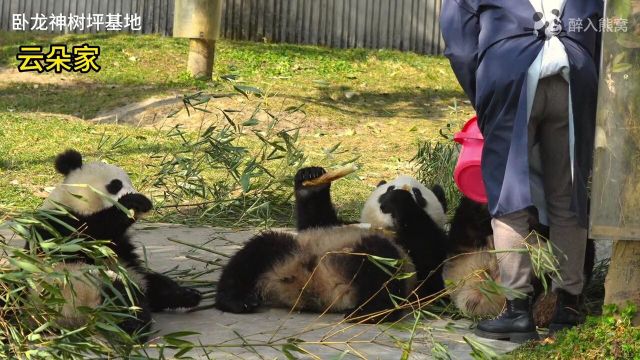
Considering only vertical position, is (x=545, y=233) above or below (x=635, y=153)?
below

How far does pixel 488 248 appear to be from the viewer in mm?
5219

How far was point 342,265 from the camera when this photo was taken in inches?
195

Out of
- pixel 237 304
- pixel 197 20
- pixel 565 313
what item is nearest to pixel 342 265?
pixel 237 304

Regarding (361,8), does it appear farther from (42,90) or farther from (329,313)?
(329,313)

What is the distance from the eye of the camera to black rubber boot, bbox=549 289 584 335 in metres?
4.66

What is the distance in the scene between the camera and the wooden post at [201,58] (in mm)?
12430

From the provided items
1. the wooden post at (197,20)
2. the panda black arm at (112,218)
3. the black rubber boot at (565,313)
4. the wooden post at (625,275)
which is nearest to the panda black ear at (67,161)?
the panda black arm at (112,218)

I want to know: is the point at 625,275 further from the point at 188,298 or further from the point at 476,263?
the point at 188,298

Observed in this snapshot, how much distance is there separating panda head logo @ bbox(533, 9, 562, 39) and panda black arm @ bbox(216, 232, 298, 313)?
5.22ft

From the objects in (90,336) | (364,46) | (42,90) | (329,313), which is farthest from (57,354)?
(364,46)

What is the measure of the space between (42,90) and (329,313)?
8.49 meters

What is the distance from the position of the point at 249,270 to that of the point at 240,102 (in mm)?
6276

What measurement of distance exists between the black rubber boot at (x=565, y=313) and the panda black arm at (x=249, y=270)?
128 cm

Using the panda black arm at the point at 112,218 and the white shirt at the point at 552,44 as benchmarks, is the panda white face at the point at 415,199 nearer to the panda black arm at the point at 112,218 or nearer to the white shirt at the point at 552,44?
the panda black arm at the point at 112,218
